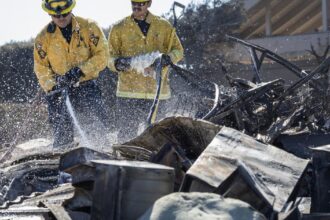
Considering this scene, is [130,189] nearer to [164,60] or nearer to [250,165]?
[250,165]

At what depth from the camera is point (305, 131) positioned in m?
6.34

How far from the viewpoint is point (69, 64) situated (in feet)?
24.5

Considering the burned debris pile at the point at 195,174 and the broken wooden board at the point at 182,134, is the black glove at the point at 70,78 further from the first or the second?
the broken wooden board at the point at 182,134

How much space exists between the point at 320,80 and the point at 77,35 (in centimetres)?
238

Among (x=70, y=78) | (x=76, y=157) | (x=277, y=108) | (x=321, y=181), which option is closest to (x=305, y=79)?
(x=277, y=108)

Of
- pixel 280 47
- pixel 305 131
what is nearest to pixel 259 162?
pixel 305 131

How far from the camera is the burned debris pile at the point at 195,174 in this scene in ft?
13.1

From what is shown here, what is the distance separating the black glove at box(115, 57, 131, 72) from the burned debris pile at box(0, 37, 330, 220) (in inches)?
51.9

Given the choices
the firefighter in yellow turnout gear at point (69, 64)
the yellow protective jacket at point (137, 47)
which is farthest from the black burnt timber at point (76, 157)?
the yellow protective jacket at point (137, 47)

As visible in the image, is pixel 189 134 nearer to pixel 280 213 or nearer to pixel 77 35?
pixel 280 213

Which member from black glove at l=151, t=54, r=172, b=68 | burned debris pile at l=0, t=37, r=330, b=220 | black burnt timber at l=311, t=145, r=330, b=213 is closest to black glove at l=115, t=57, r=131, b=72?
black glove at l=151, t=54, r=172, b=68

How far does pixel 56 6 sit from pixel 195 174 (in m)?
3.52

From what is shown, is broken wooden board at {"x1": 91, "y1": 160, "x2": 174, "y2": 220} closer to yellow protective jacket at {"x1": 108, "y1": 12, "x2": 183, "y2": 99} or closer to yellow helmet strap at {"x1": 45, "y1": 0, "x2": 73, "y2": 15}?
yellow helmet strap at {"x1": 45, "y1": 0, "x2": 73, "y2": 15}

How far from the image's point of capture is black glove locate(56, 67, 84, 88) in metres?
7.26
